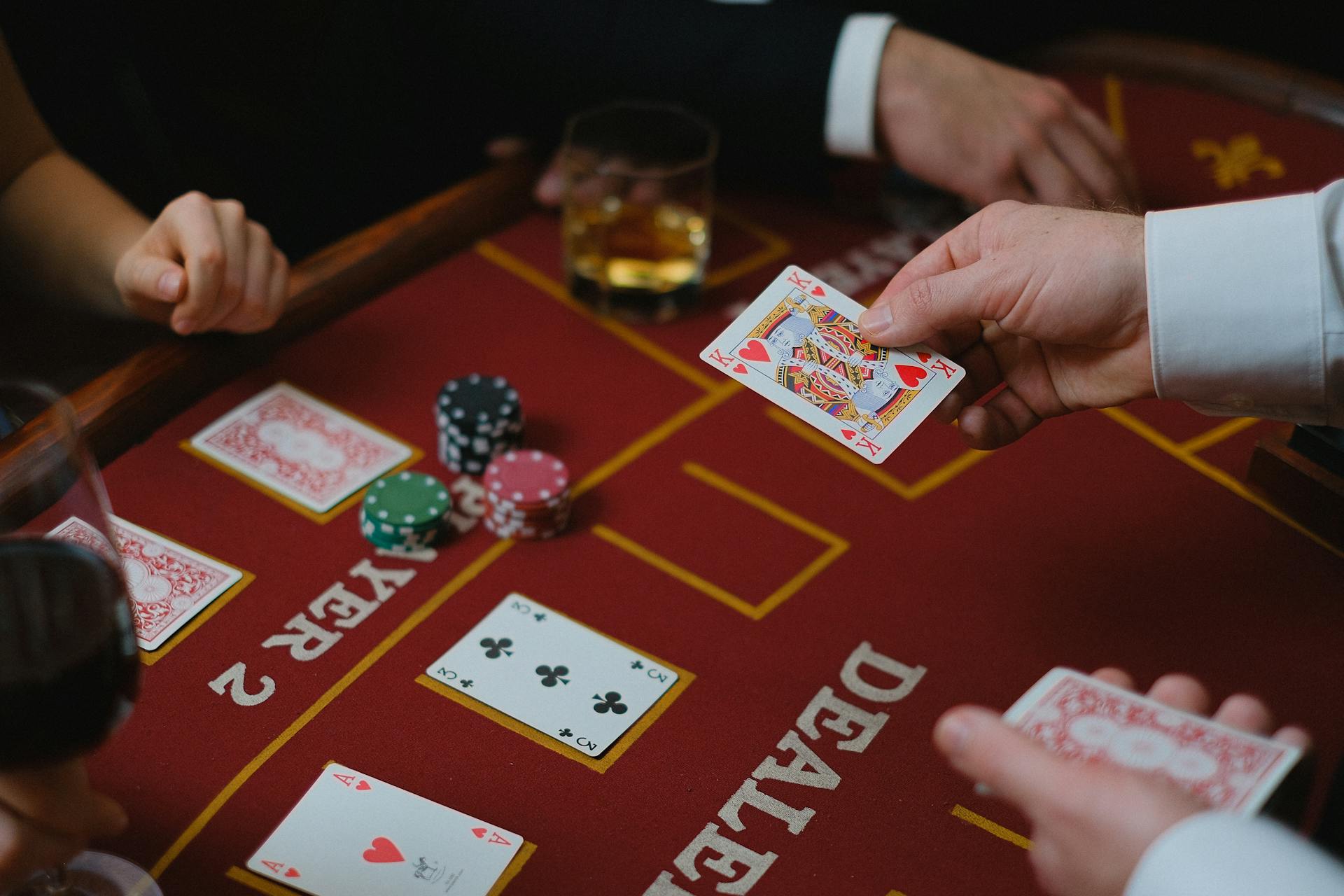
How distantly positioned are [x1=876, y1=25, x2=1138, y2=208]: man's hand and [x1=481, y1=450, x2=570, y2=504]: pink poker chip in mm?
887

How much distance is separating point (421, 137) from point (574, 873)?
1904 millimetres

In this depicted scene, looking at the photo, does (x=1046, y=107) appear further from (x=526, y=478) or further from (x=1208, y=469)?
(x=526, y=478)

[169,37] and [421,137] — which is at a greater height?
[169,37]

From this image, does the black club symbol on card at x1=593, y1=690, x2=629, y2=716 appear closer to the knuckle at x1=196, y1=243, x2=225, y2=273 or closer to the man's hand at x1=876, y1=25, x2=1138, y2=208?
the knuckle at x1=196, y1=243, x2=225, y2=273

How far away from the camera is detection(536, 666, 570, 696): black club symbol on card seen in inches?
44.4

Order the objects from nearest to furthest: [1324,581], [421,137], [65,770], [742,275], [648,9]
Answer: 1. [65,770]
2. [1324,581]
3. [742,275]
4. [648,9]
5. [421,137]

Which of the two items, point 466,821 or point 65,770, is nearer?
point 65,770

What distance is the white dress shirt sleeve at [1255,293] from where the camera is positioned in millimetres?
1172

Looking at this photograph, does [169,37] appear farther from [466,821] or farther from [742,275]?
[466,821]

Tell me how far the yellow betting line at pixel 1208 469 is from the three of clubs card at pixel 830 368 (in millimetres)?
325

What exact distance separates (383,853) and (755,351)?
2.12 feet

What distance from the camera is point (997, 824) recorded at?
3.37 feet

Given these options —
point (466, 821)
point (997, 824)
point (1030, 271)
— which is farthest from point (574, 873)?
point (1030, 271)

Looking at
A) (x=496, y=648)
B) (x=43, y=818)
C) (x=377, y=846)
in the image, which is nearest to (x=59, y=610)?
(x=43, y=818)
